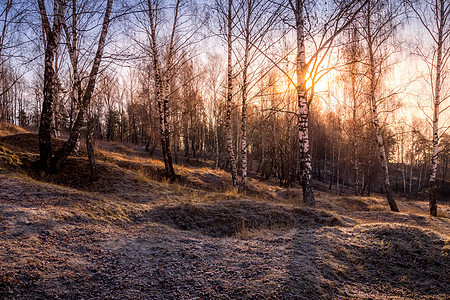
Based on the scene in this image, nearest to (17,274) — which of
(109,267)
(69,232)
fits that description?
(109,267)

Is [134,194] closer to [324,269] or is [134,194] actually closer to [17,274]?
[17,274]

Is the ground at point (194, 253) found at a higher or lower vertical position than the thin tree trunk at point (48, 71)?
lower

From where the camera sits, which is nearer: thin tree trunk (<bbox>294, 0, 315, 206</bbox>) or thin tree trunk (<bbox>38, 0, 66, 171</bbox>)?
thin tree trunk (<bbox>38, 0, 66, 171</bbox>)

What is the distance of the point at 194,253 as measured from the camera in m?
3.53

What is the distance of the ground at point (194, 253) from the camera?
2.60 metres

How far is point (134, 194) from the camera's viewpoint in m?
7.25

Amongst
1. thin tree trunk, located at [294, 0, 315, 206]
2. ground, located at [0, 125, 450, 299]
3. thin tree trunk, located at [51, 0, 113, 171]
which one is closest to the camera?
ground, located at [0, 125, 450, 299]

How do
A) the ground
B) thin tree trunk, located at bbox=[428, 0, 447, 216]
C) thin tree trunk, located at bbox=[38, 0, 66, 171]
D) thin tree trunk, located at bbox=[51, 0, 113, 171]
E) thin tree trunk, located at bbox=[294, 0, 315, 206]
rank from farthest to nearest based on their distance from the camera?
thin tree trunk, located at bbox=[428, 0, 447, 216], thin tree trunk, located at bbox=[51, 0, 113, 171], thin tree trunk, located at bbox=[294, 0, 315, 206], thin tree trunk, located at bbox=[38, 0, 66, 171], the ground

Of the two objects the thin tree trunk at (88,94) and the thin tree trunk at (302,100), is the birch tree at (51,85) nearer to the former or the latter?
the thin tree trunk at (88,94)

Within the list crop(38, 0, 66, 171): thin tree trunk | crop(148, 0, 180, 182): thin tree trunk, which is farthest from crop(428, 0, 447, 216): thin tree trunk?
crop(38, 0, 66, 171): thin tree trunk

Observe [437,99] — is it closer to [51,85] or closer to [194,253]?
[194,253]

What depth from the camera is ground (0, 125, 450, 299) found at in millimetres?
2604

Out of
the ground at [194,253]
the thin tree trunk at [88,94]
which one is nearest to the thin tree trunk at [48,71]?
the thin tree trunk at [88,94]

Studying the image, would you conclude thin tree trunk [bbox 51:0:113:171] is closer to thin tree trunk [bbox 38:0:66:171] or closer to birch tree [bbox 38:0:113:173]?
birch tree [bbox 38:0:113:173]
